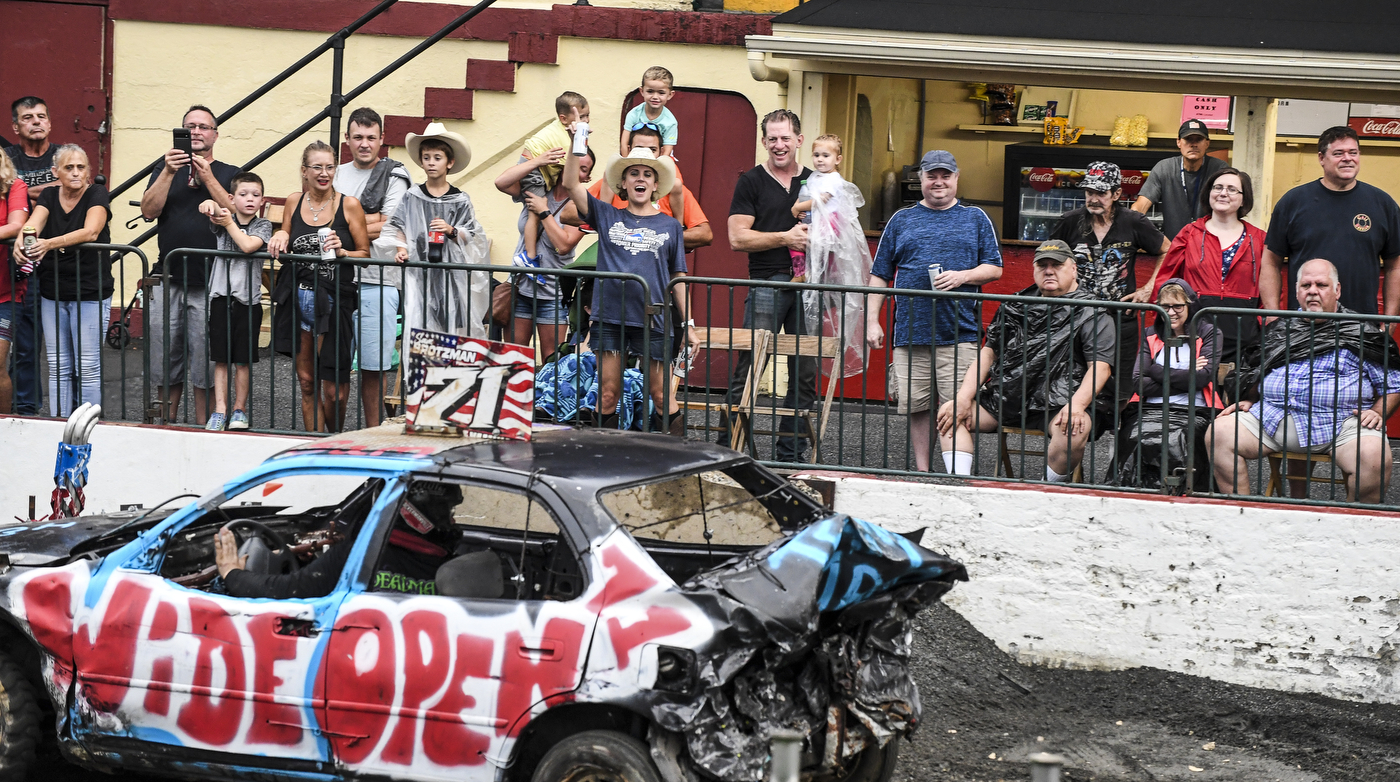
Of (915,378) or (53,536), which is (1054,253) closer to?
(915,378)

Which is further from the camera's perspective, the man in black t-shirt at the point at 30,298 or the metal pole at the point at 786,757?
the man in black t-shirt at the point at 30,298

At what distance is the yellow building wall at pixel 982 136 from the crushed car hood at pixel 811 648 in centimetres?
795

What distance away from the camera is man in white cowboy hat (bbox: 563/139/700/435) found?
831 centimetres

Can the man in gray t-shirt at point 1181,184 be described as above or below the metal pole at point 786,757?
above

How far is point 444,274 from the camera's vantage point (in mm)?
8555

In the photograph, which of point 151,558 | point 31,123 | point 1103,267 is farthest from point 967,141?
point 151,558

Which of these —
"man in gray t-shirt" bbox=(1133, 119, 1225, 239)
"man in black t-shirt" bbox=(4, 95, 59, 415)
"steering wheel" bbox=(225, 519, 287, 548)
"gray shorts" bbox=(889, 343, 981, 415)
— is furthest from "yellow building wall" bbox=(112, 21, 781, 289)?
"steering wheel" bbox=(225, 519, 287, 548)

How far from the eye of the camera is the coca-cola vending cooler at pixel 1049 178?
42.2 feet

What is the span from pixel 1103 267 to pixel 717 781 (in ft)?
19.0

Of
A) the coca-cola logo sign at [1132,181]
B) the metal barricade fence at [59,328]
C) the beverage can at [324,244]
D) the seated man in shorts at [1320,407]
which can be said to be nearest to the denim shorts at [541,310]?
the beverage can at [324,244]

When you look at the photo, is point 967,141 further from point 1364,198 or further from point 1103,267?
point 1364,198

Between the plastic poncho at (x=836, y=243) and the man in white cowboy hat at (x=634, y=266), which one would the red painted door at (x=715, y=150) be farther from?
the man in white cowboy hat at (x=634, y=266)

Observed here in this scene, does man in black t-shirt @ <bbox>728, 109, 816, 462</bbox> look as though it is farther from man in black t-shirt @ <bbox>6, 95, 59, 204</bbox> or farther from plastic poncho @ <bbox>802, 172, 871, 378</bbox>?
man in black t-shirt @ <bbox>6, 95, 59, 204</bbox>

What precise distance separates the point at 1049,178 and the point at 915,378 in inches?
199
